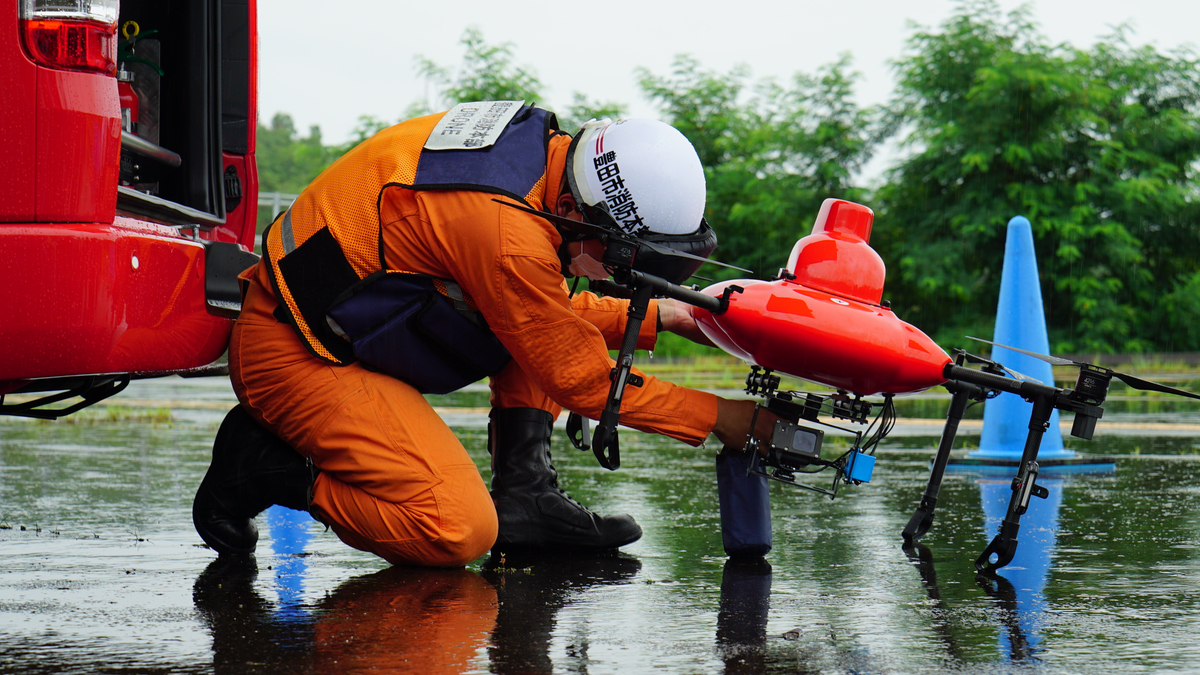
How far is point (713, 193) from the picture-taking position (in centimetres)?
2777

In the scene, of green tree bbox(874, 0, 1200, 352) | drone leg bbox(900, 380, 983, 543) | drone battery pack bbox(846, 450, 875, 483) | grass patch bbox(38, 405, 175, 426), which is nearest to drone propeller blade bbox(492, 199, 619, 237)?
drone battery pack bbox(846, 450, 875, 483)

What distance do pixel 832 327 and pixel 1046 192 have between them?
854 inches

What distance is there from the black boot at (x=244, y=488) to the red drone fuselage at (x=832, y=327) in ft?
4.27

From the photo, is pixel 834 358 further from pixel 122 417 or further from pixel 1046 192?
pixel 1046 192

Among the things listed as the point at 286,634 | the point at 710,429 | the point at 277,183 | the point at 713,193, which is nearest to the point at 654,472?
the point at 710,429

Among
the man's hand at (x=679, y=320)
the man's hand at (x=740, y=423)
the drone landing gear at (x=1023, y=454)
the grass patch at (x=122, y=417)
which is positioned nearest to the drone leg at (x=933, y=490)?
the drone landing gear at (x=1023, y=454)

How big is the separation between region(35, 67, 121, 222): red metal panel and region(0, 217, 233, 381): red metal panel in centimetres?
5

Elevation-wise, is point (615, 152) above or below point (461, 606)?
above

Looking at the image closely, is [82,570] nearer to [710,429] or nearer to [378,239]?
[378,239]

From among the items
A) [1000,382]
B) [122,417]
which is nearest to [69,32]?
[1000,382]

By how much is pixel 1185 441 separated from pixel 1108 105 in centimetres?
2012

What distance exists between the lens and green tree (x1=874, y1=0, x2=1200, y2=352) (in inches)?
905

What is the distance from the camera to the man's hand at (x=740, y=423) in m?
3.35

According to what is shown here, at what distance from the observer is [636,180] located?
127 inches
